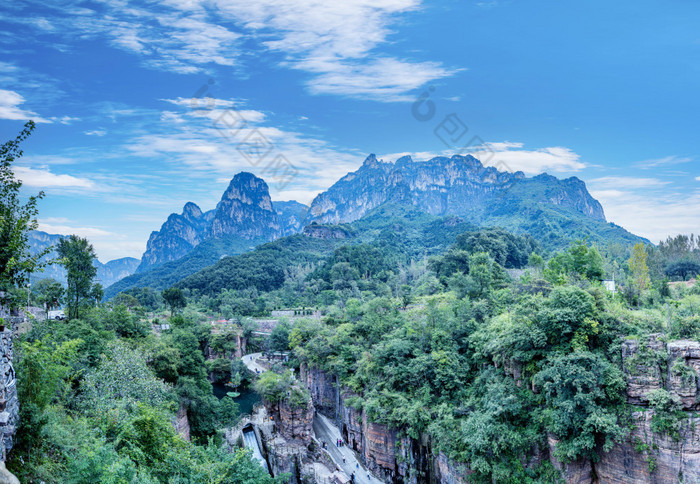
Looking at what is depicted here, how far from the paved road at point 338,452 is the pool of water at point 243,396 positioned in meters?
6.18

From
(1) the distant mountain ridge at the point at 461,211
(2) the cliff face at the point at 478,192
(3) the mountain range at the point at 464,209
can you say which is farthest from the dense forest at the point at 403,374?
(2) the cliff face at the point at 478,192

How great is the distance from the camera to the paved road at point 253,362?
43.4 m

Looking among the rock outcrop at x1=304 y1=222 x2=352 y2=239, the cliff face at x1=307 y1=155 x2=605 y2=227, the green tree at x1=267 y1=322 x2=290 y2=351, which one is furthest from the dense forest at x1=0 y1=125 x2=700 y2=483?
the cliff face at x1=307 y1=155 x2=605 y2=227

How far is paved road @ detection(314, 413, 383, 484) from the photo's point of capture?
25.2m

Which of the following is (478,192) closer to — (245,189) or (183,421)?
(245,189)

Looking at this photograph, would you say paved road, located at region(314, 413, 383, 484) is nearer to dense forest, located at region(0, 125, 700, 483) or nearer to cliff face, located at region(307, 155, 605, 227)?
dense forest, located at region(0, 125, 700, 483)

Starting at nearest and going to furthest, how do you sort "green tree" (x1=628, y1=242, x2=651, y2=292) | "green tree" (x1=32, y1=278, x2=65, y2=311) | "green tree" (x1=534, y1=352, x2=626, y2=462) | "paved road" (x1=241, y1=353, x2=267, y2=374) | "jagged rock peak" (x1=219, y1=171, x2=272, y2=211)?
"green tree" (x1=534, y1=352, x2=626, y2=462), "green tree" (x1=628, y1=242, x2=651, y2=292), "green tree" (x1=32, y1=278, x2=65, y2=311), "paved road" (x1=241, y1=353, x2=267, y2=374), "jagged rock peak" (x1=219, y1=171, x2=272, y2=211)

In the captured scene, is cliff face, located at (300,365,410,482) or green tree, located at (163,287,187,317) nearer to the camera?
cliff face, located at (300,365,410,482)

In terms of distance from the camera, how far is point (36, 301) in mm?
40875

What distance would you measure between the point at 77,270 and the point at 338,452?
20.7 m

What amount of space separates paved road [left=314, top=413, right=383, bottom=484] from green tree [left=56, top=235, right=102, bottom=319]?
1865cm

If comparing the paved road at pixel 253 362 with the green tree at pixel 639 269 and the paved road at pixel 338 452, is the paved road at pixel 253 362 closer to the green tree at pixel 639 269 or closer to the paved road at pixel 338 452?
the paved road at pixel 338 452

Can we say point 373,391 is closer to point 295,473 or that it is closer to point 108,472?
point 295,473

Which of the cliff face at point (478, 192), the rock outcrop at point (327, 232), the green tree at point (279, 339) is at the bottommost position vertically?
the green tree at point (279, 339)
